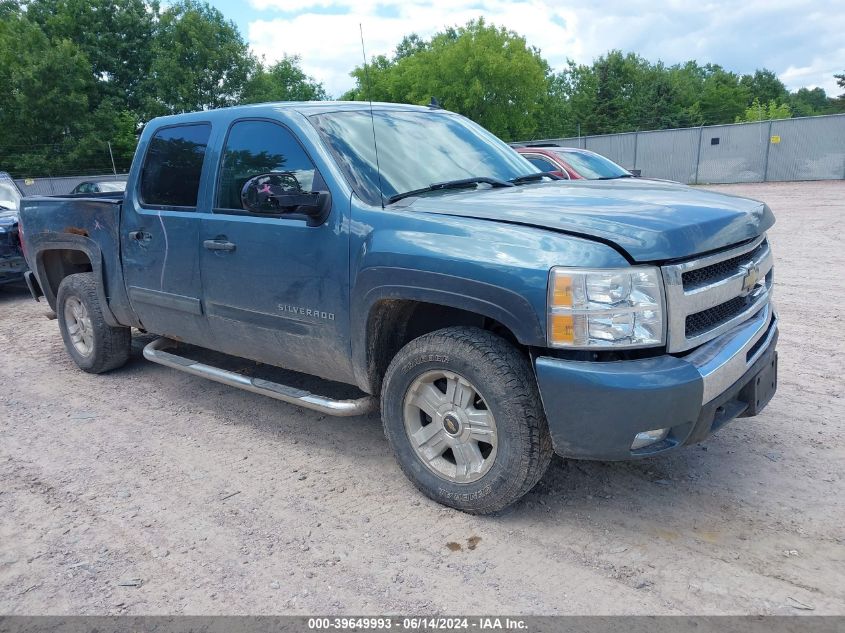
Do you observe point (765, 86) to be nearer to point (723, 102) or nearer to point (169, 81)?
point (723, 102)

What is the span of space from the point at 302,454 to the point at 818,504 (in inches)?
109

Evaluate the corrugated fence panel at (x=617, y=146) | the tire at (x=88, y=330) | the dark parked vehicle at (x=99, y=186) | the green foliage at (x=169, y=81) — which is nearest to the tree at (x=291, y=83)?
the green foliage at (x=169, y=81)

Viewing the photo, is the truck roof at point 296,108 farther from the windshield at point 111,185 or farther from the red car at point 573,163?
the windshield at point 111,185

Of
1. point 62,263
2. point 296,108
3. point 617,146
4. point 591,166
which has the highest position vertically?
point 296,108

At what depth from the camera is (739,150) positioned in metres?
29.7

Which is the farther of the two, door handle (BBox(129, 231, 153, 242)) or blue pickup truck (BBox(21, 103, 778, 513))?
door handle (BBox(129, 231, 153, 242))

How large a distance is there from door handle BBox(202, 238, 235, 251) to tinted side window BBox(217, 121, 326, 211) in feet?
0.72

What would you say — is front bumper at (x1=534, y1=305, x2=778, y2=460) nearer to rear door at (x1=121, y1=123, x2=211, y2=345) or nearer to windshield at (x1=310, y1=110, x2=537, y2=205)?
windshield at (x1=310, y1=110, x2=537, y2=205)

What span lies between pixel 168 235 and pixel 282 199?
5.01ft

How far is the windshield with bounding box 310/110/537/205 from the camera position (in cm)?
351

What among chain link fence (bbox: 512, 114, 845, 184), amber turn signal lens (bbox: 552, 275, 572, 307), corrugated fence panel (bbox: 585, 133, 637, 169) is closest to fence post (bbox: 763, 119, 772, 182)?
chain link fence (bbox: 512, 114, 845, 184)

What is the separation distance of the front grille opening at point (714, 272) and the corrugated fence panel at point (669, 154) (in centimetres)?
2967

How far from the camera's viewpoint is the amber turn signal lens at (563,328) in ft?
8.68

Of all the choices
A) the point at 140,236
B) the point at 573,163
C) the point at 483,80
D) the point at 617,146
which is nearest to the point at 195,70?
the point at 483,80
